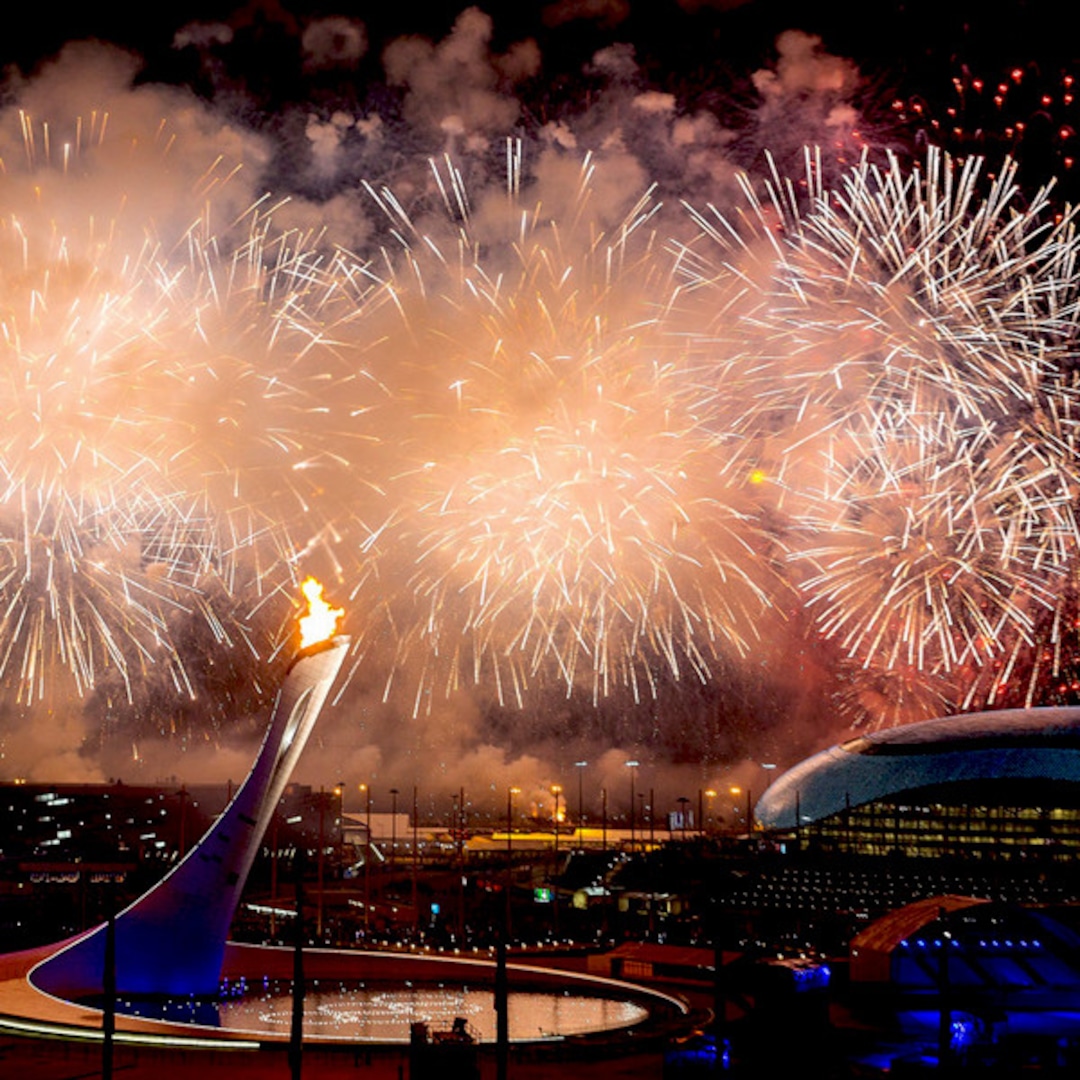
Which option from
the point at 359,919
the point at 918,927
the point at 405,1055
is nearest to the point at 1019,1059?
the point at 918,927

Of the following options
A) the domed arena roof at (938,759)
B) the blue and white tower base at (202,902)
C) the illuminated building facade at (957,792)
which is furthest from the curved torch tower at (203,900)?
the domed arena roof at (938,759)

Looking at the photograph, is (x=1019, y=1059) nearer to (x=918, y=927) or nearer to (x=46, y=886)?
(x=918, y=927)

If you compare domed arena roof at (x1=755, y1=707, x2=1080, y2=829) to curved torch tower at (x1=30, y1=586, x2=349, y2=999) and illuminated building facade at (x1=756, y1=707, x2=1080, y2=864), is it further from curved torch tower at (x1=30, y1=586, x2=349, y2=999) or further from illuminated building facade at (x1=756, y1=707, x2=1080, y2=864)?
curved torch tower at (x1=30, y1=586, x2=349, y2=999)

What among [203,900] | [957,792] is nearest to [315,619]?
[203,900]

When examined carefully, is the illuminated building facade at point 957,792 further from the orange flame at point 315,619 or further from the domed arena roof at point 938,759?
the orange flame at point 315,619

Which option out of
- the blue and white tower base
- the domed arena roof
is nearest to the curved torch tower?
the blue and white tower base

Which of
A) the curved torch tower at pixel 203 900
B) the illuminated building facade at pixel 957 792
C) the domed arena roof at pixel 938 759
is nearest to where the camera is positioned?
the curved torch tower at pixel 203 900
